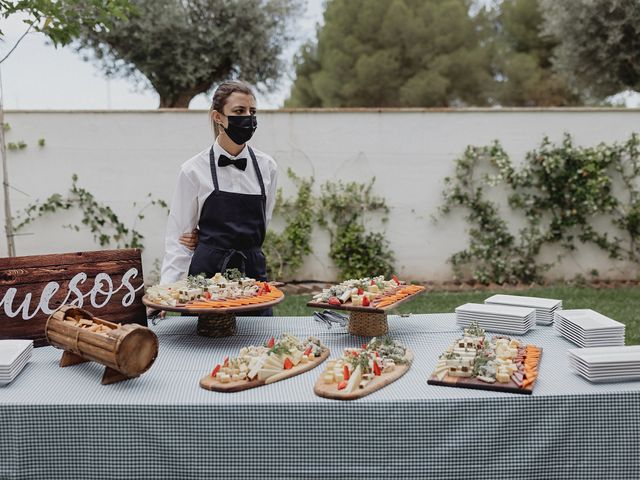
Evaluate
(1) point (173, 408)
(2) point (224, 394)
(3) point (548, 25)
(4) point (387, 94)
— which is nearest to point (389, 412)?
(2) point (224, 394)

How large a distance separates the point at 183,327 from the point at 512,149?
5.59 m

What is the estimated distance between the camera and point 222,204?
2.66 m

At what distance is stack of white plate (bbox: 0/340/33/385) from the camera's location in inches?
72.6

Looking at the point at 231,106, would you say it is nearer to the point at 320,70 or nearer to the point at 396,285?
the point at 396,285

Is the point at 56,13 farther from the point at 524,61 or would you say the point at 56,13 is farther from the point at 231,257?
the point at 524,61

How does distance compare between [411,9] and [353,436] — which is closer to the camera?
[353,436]

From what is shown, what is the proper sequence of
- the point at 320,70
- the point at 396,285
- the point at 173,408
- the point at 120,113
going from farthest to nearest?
the point at 320,70 < the point at 120,113 < the point at 396,285 < the point at 173,408

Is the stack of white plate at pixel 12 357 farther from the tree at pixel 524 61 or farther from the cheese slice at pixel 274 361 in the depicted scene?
the tree at pixel 524 61

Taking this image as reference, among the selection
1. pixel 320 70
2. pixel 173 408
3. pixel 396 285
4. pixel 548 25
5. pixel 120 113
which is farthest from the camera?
pixel 320 70

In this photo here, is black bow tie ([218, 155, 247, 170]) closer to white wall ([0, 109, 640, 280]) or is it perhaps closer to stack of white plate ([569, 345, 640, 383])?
stack of white plate ([569, 345, 640, 383])

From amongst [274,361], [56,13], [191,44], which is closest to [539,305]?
[274,361]

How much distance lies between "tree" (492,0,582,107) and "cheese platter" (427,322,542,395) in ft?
61.1

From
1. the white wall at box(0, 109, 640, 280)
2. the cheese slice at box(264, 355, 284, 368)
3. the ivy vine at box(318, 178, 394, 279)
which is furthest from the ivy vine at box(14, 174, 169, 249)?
the cheese slice at box(264, 355, 284, 368)

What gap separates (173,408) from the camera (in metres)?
1.70
